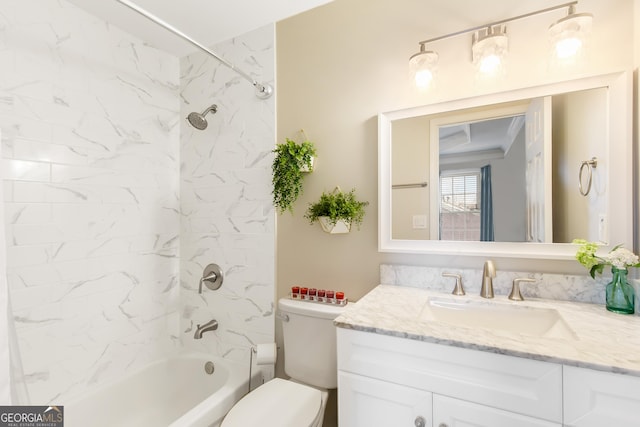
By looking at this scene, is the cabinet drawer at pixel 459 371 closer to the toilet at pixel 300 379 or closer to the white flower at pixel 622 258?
the toilet at pixel 300 379

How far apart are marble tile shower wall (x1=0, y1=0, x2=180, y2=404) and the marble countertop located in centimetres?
148

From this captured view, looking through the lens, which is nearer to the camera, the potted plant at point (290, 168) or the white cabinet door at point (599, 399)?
the white cabinet door at point (599, 399)

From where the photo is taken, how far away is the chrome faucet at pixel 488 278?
124 cm

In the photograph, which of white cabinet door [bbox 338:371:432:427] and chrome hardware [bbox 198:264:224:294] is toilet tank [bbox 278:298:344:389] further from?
chrome hardware [bbox 198:264:224:294]

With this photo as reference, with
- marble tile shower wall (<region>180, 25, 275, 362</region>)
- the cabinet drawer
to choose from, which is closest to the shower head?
marble tile shower wall (<region>180, 25, 275, 362</region>)

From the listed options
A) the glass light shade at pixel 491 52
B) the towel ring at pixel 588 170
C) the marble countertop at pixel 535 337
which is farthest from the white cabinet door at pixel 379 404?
the glass light shade at pixel 491 52

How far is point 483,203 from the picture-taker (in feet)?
4.36

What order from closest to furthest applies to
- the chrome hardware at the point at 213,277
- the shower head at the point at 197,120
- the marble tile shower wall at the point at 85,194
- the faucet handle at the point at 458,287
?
the faucet handle at the point at 458,287 < the marble tile shower wall at the point at 85,194 < the shower head at the point at 197,120 < the chrome hardware at the point at 213,277

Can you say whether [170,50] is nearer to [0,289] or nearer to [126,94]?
[126,94]

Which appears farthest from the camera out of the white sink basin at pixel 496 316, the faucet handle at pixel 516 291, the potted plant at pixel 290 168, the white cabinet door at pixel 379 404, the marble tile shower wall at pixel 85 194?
the potted plant at pixel 290 168

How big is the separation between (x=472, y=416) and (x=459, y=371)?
0.41ft

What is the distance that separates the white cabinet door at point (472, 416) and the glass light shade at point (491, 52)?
4.07ft

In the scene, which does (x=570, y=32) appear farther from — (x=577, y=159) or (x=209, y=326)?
(x=209, y=326)

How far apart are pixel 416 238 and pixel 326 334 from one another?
62 centimetres
